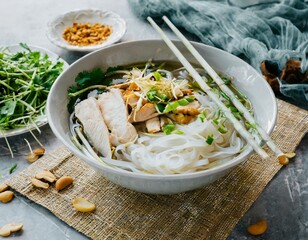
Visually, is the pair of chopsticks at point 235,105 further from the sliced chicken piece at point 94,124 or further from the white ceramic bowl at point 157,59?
the sliced chicken piece at point 94,124

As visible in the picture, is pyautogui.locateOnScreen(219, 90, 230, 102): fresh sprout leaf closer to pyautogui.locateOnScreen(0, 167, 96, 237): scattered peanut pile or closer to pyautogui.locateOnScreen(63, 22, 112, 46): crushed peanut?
pyautogui.locateOnScreen(0, 167, 96, 237): scattered peanut pile

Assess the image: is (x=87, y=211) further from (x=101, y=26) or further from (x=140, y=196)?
(x=101, y=26)

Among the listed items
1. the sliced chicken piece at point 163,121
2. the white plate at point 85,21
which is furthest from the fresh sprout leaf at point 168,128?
the white plate at point 85,21

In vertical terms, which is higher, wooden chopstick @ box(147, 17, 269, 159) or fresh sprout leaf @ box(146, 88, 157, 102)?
wooden chopstick @ box(147, 17, 269, 159)

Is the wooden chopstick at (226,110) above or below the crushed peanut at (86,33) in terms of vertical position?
above

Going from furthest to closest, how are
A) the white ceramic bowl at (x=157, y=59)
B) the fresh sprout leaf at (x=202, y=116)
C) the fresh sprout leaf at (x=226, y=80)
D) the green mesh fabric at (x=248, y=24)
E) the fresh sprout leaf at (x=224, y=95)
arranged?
1. the green mesh fabric at (x=248, y=24)
2. the fresh sprout leaf at (x=226, y=80)
3. the fresh sprout leaf at (x=224, y=95)
4. the fresh sprout leaf at (x=202, y=116)
5. the white ceramic bowl at (x=157, y=59)

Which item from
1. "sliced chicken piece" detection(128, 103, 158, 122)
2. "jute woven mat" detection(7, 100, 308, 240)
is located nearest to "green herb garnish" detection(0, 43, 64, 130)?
"jute woven mat" detection(7, 100, 308, 240)
